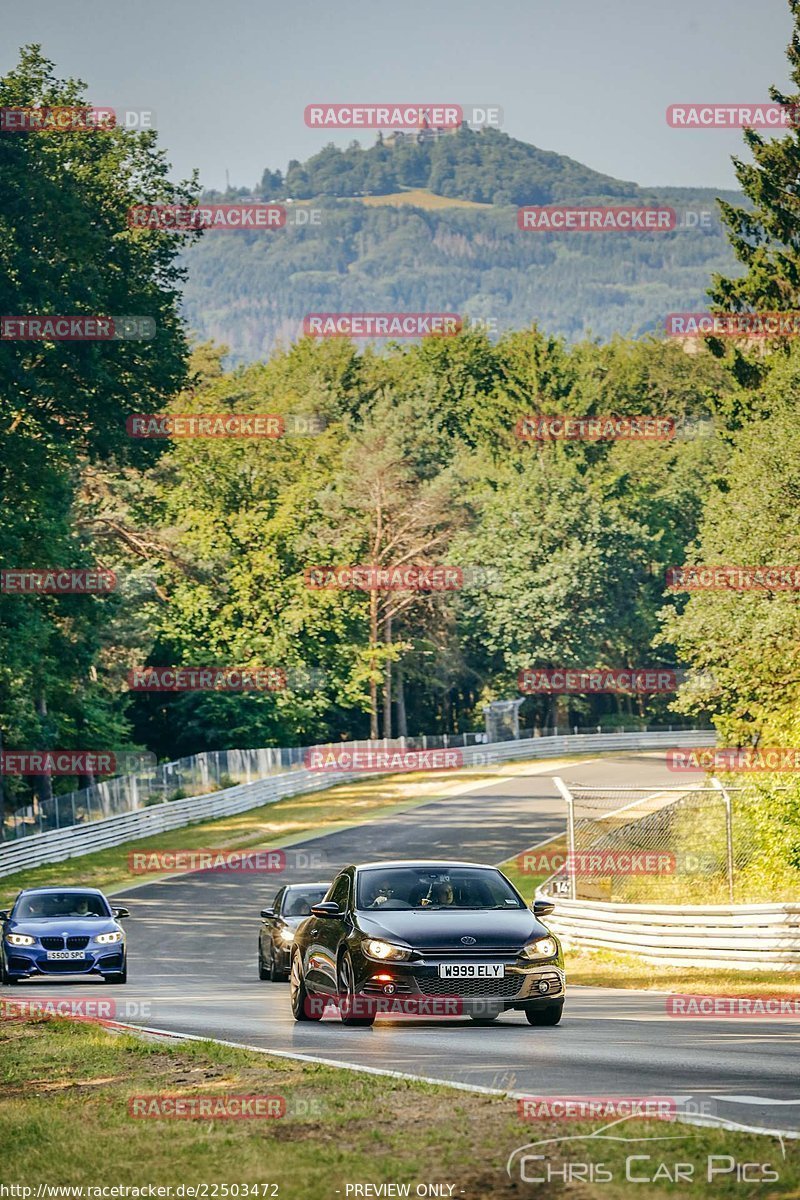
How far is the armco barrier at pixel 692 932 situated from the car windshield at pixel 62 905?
747 centimetres

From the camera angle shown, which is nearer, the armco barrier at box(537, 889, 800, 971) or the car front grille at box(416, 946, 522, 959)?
the car front grille at box(416, 946, 522, 959)

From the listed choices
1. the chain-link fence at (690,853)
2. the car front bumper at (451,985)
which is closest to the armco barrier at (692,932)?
the chain-link fence at (690,853)

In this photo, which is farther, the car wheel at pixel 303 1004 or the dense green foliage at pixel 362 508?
the dense green foliage at pixel 362 508

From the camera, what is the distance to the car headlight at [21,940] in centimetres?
2398

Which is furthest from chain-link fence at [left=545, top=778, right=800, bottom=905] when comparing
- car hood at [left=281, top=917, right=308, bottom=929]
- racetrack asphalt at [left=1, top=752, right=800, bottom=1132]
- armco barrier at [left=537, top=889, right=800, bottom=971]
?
racetrack asphalt at [left=1, top=752, right=800, bottom=1132]

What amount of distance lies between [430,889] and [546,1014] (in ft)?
4.90

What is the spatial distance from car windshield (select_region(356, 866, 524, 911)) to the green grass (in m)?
Result: 4.01

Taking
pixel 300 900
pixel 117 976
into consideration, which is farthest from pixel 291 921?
pixel 117 976

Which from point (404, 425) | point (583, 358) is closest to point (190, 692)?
point (404, 425)

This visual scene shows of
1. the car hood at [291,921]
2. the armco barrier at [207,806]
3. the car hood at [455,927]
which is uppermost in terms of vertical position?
the car hood at [455,927]

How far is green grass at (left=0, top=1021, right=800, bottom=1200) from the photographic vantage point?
24.6ft

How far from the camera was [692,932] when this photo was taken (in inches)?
949

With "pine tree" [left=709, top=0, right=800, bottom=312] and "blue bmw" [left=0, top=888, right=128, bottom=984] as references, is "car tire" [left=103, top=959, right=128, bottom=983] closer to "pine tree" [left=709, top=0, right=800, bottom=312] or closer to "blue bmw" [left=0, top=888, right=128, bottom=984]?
"blue bmw" [left=0, top=888, right=128, bottom=984]

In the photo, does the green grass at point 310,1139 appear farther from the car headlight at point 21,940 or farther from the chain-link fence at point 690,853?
the chain-link fence at point 690,853
